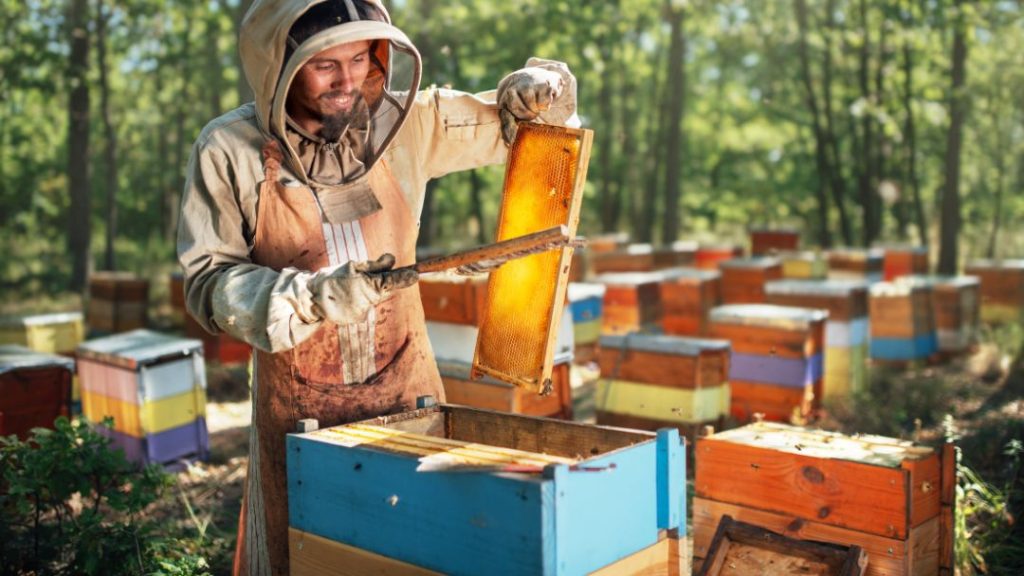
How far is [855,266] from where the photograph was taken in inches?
404

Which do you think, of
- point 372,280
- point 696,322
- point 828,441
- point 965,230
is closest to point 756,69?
point 965,230

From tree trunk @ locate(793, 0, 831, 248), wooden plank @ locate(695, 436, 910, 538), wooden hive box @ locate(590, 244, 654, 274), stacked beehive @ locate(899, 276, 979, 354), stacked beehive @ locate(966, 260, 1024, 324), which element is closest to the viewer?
wooden plank @ locate(695, 436, 910, 538)

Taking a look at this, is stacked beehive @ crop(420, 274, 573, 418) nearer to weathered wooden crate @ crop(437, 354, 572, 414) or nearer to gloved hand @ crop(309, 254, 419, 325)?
weathered wooden crate @ crop(437, 354, 572, 414)

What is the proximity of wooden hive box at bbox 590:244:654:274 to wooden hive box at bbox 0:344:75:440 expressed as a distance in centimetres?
709

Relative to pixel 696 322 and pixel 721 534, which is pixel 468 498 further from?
pixel 696 322

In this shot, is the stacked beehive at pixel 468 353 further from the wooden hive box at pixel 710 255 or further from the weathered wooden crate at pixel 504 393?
the wooden hive box at pixel 710 255

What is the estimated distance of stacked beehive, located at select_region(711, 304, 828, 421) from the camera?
6102 mm

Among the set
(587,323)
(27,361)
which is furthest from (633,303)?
(27,361)

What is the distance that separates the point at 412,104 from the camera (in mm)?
2521

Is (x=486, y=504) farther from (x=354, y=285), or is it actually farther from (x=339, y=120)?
(x=339, y=120)

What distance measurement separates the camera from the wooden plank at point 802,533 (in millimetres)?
3002

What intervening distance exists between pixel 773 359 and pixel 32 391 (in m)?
4.53

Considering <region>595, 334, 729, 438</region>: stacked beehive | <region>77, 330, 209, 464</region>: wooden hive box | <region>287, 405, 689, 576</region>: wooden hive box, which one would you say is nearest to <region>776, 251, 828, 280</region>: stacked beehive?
<region>595, 334, 729, 438</region>: stacked beehive

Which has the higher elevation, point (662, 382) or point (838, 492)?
point (838, 492)
